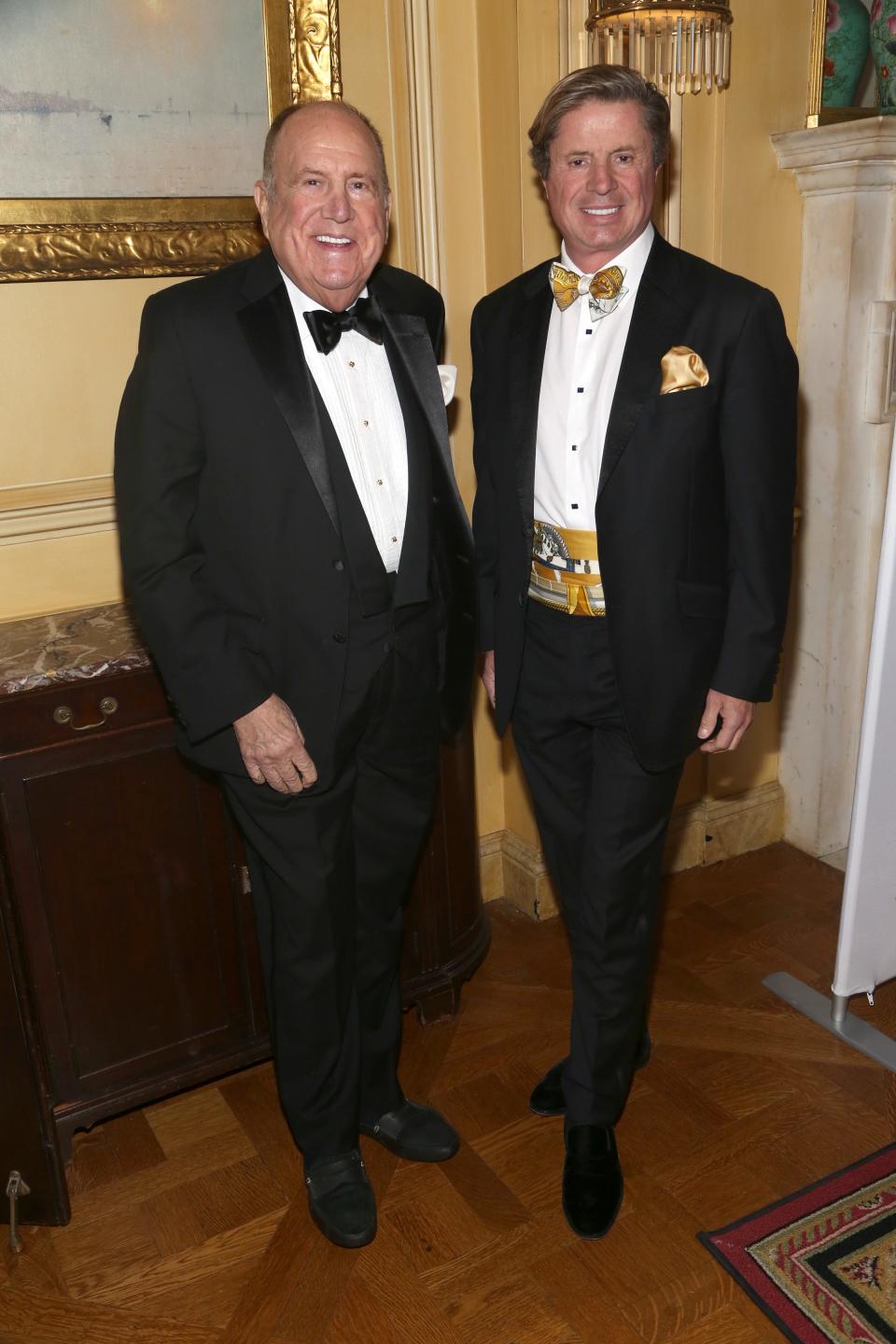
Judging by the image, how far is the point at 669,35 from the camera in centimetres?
238

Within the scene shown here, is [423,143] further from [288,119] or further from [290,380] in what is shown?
[290,380]

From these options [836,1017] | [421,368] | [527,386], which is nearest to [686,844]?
[836,1017]

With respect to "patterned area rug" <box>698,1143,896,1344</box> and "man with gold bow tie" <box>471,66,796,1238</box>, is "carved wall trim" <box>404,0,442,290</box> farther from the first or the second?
"patterned area rug" <box>698,1143,896,1344</box>

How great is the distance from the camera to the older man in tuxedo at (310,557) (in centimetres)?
178

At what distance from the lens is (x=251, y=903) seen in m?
2.39

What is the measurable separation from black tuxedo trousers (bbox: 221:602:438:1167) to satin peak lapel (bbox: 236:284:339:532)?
22 centimetres

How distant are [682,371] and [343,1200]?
152 cm

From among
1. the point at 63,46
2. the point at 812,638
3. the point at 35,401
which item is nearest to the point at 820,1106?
the point at 812,638

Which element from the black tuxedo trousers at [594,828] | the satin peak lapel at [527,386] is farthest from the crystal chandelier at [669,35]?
the black tuxedo trousers at [594,828]

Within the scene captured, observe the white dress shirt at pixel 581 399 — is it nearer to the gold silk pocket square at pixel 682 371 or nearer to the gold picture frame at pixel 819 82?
the gold silk pocket square at pixel 682 371

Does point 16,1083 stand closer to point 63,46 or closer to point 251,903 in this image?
point 251,903

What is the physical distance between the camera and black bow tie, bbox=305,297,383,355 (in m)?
1.84

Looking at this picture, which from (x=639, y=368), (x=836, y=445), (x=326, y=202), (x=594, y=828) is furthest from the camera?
(x=836, y=445)

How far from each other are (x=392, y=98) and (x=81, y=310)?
82 cm
